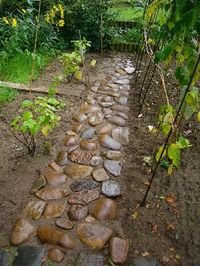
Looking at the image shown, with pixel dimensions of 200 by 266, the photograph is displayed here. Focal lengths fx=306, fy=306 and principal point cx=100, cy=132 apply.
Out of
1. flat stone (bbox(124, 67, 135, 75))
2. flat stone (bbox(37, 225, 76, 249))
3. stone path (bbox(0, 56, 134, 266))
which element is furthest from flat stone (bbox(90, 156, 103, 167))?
flat stone (bbox(124, 67, 135, 75))

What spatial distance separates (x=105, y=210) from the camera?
2.31 metres

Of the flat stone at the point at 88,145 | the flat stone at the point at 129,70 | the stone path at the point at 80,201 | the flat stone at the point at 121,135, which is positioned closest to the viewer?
the stone path at the point at 80,201

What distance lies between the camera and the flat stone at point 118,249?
6.51 feet

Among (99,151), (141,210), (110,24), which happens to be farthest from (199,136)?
(110,24)

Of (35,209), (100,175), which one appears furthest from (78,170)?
(35,209)

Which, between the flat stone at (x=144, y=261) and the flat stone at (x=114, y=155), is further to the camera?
the flat stone at (x=114, y=155)

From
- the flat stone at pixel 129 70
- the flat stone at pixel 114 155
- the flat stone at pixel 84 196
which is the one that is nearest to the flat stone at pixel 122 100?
the flat stone at pixel 129 70

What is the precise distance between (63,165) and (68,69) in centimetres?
205

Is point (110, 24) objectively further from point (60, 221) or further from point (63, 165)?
point (60, 221)

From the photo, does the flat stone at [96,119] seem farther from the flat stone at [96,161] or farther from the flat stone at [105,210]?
the flat stone at [105,210]

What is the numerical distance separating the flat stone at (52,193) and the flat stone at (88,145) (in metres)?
0.62

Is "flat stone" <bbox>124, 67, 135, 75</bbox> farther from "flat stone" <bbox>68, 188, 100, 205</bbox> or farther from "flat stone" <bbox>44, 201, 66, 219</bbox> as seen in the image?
"flat stone" <bbox>44, 201, 66, 219</bbox>

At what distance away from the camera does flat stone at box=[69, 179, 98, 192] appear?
8.30ft

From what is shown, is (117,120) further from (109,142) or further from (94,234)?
(94,234)
